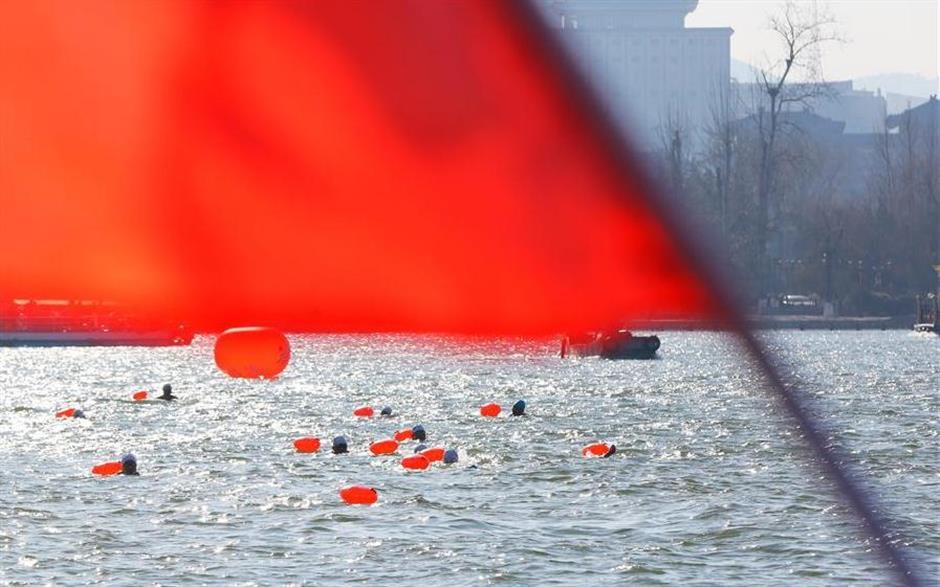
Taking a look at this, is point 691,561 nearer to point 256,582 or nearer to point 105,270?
point 256,582

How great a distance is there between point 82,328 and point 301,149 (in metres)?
16.9

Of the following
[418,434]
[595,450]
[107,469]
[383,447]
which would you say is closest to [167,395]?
[418,434]

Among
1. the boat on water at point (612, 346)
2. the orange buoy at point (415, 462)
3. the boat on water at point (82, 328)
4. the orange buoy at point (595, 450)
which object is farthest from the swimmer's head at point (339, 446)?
the boat on water at point (82, 328)

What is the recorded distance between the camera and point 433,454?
4088 cm

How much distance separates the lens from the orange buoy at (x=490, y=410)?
177 ft

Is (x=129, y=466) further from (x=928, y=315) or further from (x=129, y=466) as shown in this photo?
(x=928, y=315)

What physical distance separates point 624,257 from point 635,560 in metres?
96.9

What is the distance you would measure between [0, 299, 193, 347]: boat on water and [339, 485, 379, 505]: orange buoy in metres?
87.8

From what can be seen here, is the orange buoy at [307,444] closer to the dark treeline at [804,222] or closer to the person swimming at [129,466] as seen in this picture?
the person swimming at [129,466]

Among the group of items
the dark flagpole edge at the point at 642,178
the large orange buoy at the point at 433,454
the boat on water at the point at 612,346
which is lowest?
Answer: the large orange buoy at the point at 433,454

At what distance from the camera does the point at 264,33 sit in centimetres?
12212

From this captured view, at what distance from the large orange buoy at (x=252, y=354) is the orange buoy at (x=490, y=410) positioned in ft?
87.3

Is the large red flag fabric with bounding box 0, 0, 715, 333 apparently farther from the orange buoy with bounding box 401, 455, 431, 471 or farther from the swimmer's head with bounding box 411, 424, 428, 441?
the orange buoy with bounding box 401, 455, 431, 471

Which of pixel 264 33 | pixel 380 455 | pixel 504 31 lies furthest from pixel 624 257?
pixel 380 455
